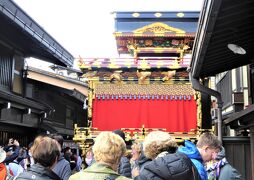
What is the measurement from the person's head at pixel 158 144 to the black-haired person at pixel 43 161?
80 centimetres

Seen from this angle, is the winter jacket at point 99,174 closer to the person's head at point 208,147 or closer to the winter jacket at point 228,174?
the person's head at point 208,147

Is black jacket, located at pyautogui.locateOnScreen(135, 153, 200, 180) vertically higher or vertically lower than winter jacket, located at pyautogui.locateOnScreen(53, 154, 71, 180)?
higher

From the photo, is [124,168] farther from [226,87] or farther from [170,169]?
[226,87]

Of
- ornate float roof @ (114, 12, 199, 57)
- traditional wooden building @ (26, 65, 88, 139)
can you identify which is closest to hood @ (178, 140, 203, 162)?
traditional wooden building @ (26, 65, 88, 139)

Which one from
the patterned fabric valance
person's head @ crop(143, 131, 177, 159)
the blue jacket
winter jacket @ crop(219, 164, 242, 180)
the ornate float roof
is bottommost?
winter jacket @ crop(219, 164, 242, 180)

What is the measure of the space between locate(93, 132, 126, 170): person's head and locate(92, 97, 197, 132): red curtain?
11030 millimetres

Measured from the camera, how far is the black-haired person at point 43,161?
3.15 m

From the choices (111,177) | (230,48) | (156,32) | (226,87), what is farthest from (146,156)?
(226,87)

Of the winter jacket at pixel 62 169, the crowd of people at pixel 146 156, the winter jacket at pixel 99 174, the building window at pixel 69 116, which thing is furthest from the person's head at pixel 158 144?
the building window at pixel 69 116

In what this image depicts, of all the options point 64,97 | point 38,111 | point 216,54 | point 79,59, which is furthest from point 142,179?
point 64,97

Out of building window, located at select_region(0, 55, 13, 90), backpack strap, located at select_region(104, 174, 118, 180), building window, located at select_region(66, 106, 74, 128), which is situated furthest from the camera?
building window, located at select_region(66, 106, 74, 128)

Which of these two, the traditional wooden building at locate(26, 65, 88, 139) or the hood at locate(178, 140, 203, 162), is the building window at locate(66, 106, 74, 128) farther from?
the hood at locate(178, 140, 203, 162)

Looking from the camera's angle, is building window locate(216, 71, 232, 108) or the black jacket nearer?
the black jacket

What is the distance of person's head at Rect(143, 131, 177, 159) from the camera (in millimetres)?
3068
